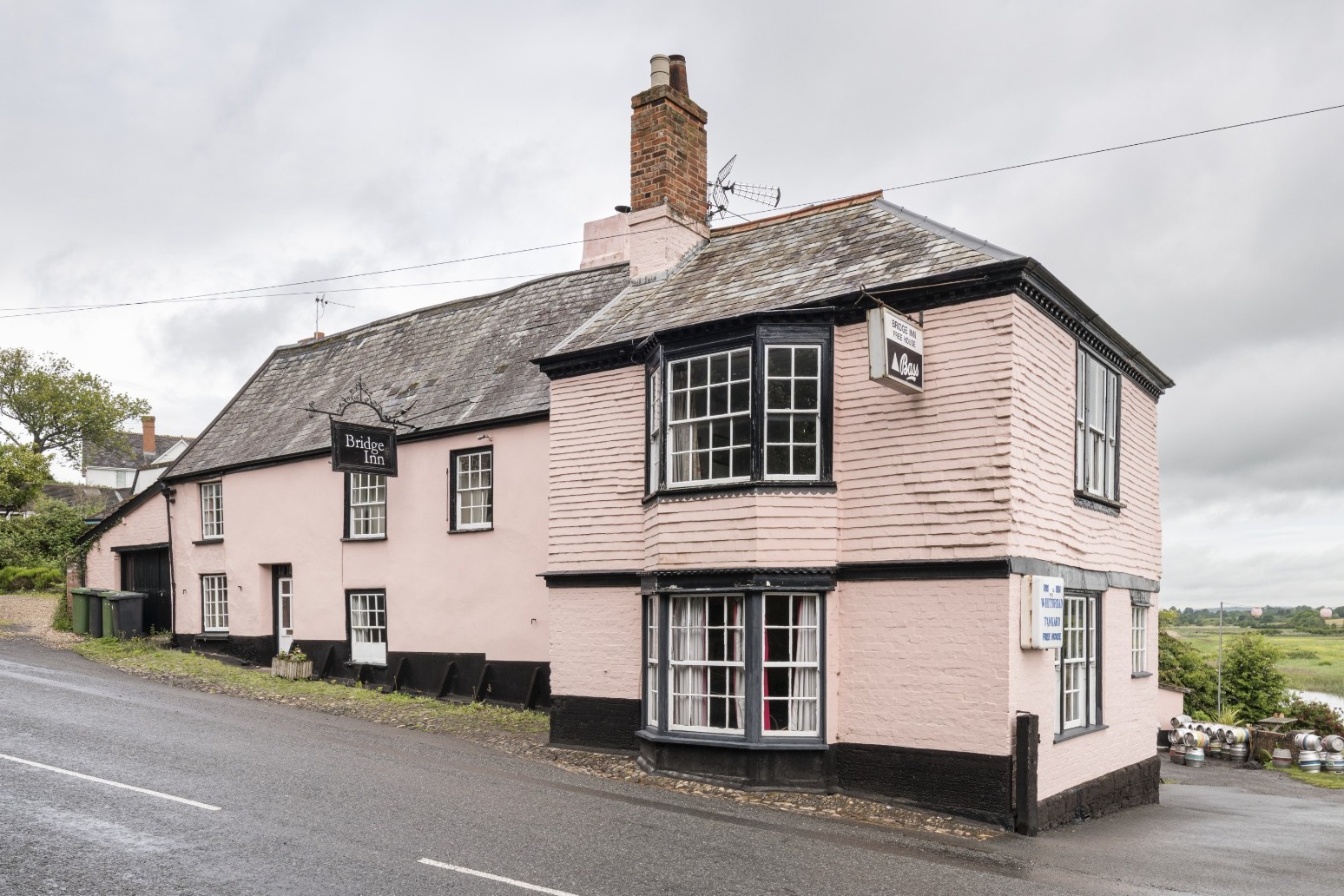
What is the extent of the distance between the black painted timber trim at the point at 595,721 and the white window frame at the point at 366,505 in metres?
7.26

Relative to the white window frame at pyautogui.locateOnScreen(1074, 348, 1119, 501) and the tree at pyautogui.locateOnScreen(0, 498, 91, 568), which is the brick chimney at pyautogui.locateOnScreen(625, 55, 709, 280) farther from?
the tree at pyautogui.locateOnScreen(0, 498, 91, 568)

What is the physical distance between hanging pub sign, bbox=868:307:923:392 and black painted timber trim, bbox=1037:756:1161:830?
505 centimetres

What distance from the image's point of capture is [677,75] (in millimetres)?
18375

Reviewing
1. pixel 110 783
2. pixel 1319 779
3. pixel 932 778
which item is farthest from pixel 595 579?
pixel 1319 779

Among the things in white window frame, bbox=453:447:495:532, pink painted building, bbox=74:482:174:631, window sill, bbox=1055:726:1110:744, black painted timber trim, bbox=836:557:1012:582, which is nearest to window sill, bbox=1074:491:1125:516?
black painted timber trim, bbox=836:557:1012:582

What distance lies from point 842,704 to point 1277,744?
61.0ft

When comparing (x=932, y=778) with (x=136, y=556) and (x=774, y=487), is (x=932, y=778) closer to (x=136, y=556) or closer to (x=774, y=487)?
(x=774, y=487)

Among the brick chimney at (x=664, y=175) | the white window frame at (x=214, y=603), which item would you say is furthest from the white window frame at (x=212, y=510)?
the brick chimney at (x=664, y=175)

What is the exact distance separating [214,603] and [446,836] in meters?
18.4

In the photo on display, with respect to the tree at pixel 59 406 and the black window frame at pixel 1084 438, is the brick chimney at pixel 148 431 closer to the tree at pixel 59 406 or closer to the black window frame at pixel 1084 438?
the tree at pixel 59 406

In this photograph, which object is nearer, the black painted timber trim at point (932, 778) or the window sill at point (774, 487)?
the black painted timber trim at point (932, 778)

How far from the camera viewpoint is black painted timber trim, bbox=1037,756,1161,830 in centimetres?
1251

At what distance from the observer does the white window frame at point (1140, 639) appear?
16.9 m

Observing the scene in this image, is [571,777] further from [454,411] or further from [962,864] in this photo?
[454,411]
